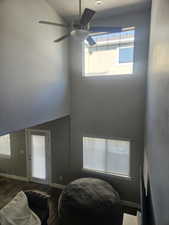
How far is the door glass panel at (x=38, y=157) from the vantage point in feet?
20.3

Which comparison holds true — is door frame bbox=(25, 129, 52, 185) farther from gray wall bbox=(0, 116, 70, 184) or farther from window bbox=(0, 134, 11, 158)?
window bbox=(0, 134, 11, 158)

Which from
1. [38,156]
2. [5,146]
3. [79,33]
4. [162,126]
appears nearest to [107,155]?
[38,156]

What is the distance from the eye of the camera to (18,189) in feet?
19.5

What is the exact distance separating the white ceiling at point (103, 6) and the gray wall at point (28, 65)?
24 centimetres

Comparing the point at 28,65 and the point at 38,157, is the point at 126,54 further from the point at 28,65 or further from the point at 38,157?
the point at 38,157

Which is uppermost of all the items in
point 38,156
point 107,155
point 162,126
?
point 162,126

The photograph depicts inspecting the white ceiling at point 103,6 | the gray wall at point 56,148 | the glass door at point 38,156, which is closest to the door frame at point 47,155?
the glass door at point 38,156

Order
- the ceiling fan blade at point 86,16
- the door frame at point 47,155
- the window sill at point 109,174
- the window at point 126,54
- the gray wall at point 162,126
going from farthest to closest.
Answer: the door frame at point 47,155, the window sill at point 109,174, the window at point 126,54, the ceiling fan blade at point 86,16, the gray wall at point 162,126

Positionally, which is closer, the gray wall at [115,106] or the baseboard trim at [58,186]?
the gray wall at [115,106]

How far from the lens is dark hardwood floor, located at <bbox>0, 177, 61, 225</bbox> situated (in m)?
5.15

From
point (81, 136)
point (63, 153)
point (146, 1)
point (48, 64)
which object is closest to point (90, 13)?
point (48, 64)

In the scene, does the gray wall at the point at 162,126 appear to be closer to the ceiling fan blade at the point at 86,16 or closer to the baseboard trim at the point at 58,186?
the ceiling fan blade at the point at 86,16

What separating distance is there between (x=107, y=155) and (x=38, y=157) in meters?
2.74

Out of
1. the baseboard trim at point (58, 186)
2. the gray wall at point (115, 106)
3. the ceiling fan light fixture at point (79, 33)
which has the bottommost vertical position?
the baseboard trim at point (58, 186)
